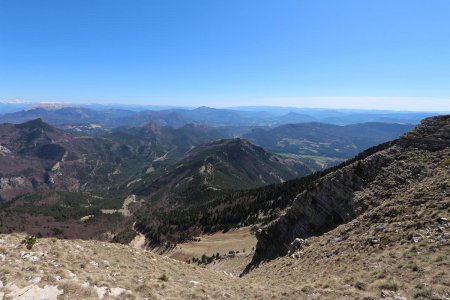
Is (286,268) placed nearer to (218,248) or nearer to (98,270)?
(98,270)

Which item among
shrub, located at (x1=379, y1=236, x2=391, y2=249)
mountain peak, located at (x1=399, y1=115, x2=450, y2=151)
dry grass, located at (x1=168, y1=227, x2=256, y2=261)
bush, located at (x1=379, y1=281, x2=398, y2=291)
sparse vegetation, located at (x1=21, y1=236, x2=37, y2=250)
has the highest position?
mountain peak, located at (x1=399, y1=115, x2=450, y2=151)

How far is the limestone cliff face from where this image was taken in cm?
4128

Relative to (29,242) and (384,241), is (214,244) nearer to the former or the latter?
(29,242)

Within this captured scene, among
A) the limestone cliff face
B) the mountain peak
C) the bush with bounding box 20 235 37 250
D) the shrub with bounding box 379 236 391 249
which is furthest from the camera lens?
the mountain peak

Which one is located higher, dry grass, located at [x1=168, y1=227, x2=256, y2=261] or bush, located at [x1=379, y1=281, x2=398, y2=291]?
bush, located at [x1=379, y1=281, x2=398, y2=291]

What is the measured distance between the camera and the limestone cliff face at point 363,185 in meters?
41.3

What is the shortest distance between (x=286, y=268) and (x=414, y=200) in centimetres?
1645

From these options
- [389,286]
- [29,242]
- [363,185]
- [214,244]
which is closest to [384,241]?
[389,286]

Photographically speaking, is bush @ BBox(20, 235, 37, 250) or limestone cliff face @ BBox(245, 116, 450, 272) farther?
limestone cliff face @ BBox(245, 116, 450, 272)

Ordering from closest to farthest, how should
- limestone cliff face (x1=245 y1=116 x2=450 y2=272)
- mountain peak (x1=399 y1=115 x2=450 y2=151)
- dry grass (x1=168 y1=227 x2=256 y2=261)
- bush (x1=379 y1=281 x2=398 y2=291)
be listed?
bush (x1=379 y1=281 x2=398 y2=291) → limestone cliff face (x1=245 y1=116 x2=450 y2=272) → mountain peak (x1=399 y1=115 x2=450 y2=151) → dry grass (x1=168 y1=227 x2=256 y2=261)

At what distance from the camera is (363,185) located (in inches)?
1780

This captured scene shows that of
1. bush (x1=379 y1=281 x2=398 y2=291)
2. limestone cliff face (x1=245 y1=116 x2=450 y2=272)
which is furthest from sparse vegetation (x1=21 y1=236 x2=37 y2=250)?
limestone cliff face (x1=245 y1=116 x2=450 y2=272)

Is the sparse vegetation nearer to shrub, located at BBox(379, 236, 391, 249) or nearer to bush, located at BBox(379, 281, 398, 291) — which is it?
bush, located at BBox(379, 281, 398, 291)

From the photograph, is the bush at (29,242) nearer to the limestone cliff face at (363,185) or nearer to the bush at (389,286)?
the bush at (389,286)
